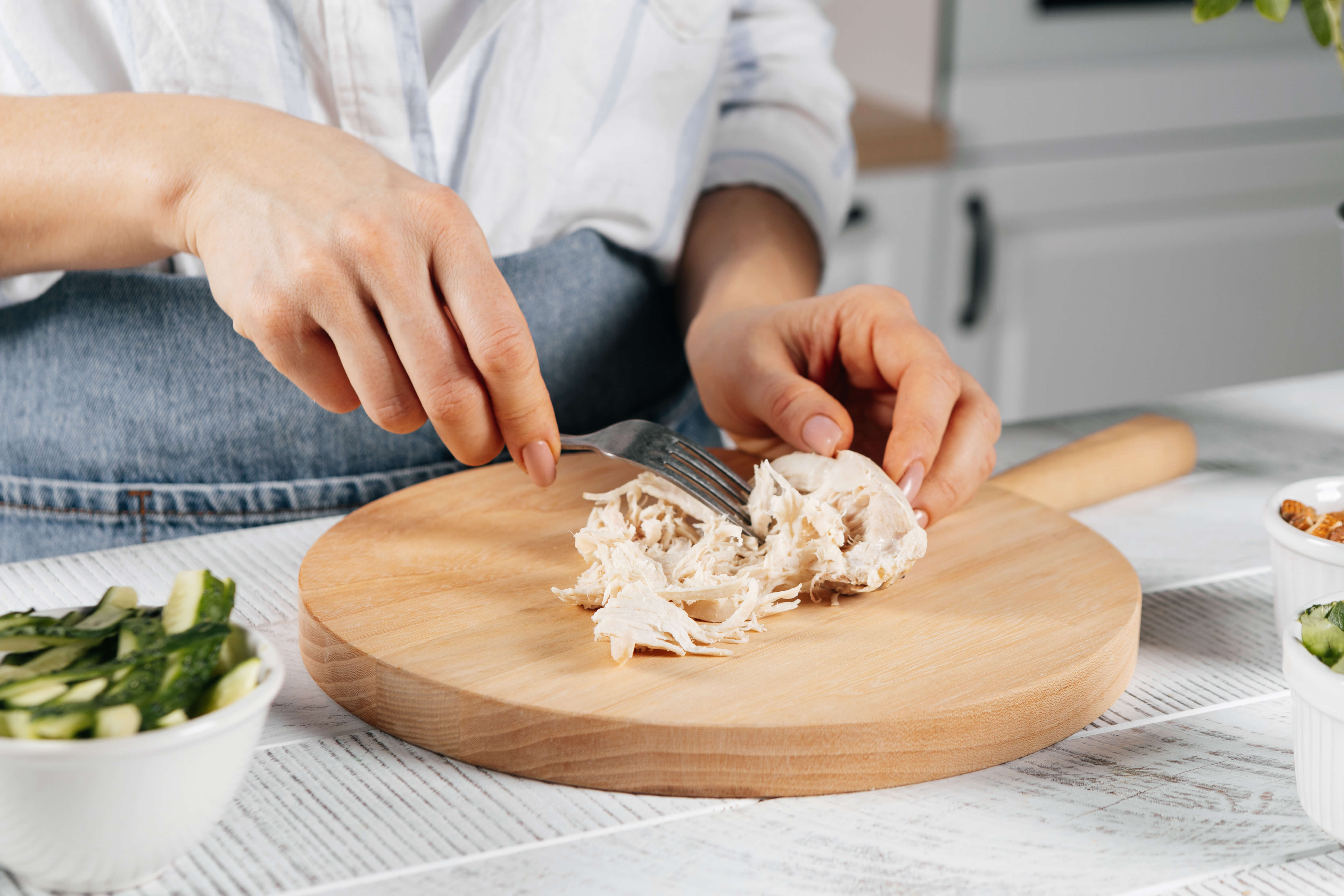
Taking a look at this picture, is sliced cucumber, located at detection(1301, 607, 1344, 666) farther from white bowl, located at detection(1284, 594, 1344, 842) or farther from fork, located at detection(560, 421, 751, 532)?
fork, located at detection(560, 421, 751, 532)

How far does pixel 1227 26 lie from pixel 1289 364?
1.07m

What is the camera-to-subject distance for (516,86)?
1268 mm

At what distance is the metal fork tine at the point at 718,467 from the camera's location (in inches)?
42.2

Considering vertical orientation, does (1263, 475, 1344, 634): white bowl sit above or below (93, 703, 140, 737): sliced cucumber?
below

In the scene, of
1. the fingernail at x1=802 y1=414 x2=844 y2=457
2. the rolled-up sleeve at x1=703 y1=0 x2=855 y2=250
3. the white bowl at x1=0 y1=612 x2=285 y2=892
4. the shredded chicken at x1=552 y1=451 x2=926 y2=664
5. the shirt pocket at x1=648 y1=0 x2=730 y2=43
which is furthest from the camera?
the rolled-up sleeve at x1=703 y1=0 x2=855 y2=250

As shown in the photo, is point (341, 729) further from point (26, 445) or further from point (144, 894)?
point (26, 445)

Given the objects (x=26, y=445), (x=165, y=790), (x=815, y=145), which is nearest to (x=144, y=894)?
(x=165, y=790)

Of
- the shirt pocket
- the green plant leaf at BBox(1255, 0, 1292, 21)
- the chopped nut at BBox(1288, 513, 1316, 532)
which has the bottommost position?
the chopped nut at BBox(1288, 513, 1316, 532)

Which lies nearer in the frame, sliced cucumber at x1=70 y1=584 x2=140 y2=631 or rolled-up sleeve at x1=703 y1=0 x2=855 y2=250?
sliced cucumber at x1=70 y1=584 x2=140 y2=631

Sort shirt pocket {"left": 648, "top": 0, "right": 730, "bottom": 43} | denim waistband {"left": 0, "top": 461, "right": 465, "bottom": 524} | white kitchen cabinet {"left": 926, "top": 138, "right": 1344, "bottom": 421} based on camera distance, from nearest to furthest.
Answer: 1. denim waistband {"left": 0, "top": 461, "right": 465, "bottom": 524}
2. shirt pocket {"left": 648, "top": 0, "right": 730, "bottom": 43}
3. white kitchen cabinet {"left": 926, "top": 138, "right": 1344, "bottom": 421}

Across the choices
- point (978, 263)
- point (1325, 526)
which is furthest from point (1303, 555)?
point (978, 263)

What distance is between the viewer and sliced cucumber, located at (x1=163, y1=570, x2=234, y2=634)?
64 centimetres

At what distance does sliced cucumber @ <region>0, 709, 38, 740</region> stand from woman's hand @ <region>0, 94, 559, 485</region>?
0.39 metres

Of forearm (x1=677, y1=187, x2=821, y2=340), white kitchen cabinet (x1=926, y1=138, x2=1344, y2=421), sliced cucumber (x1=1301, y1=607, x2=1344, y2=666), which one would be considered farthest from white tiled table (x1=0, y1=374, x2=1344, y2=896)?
white kitchen cabinet (x1=926, y1=138, x2=1344, y2=421)
